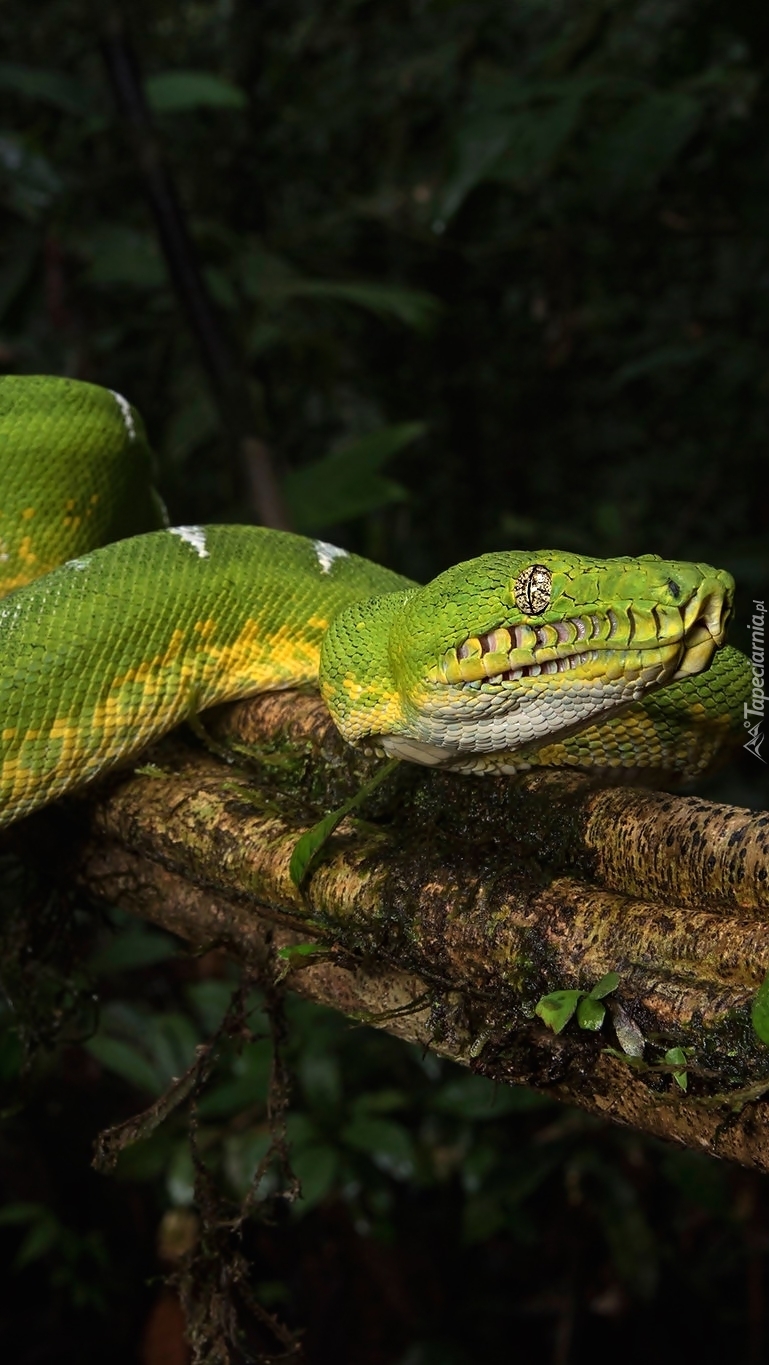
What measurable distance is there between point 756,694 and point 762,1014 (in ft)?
3.15

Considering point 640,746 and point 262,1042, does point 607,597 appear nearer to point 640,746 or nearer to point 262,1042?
point 640,746

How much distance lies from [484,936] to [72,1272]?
2.72m

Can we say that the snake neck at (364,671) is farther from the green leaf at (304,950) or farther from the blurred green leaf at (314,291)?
the blurred green leaf at (314,291)

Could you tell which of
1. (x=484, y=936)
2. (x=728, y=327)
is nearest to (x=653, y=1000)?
(x=484, y=936)

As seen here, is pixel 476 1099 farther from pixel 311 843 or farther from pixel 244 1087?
pixel 311 843

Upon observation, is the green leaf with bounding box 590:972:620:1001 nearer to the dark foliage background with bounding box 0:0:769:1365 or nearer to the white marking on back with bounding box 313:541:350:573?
the dark foliage background with bounding box 0:0:769:1365

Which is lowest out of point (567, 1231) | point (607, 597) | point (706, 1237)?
point (706, 1237)

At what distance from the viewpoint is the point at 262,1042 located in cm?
274

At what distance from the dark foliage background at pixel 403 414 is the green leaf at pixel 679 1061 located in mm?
725

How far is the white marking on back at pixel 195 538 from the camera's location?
6.15 ft

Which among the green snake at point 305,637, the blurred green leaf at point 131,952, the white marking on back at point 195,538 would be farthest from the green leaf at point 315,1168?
the white marking on back at point 195,538

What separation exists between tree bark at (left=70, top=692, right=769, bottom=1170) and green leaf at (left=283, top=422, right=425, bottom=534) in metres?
1.48

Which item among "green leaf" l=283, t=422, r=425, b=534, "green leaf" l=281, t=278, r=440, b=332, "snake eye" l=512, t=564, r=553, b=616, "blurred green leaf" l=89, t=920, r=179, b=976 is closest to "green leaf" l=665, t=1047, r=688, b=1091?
"snake eye" l=512, t=564, r=553, b=616

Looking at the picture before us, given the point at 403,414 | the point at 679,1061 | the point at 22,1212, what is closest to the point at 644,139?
the point at 403,414
